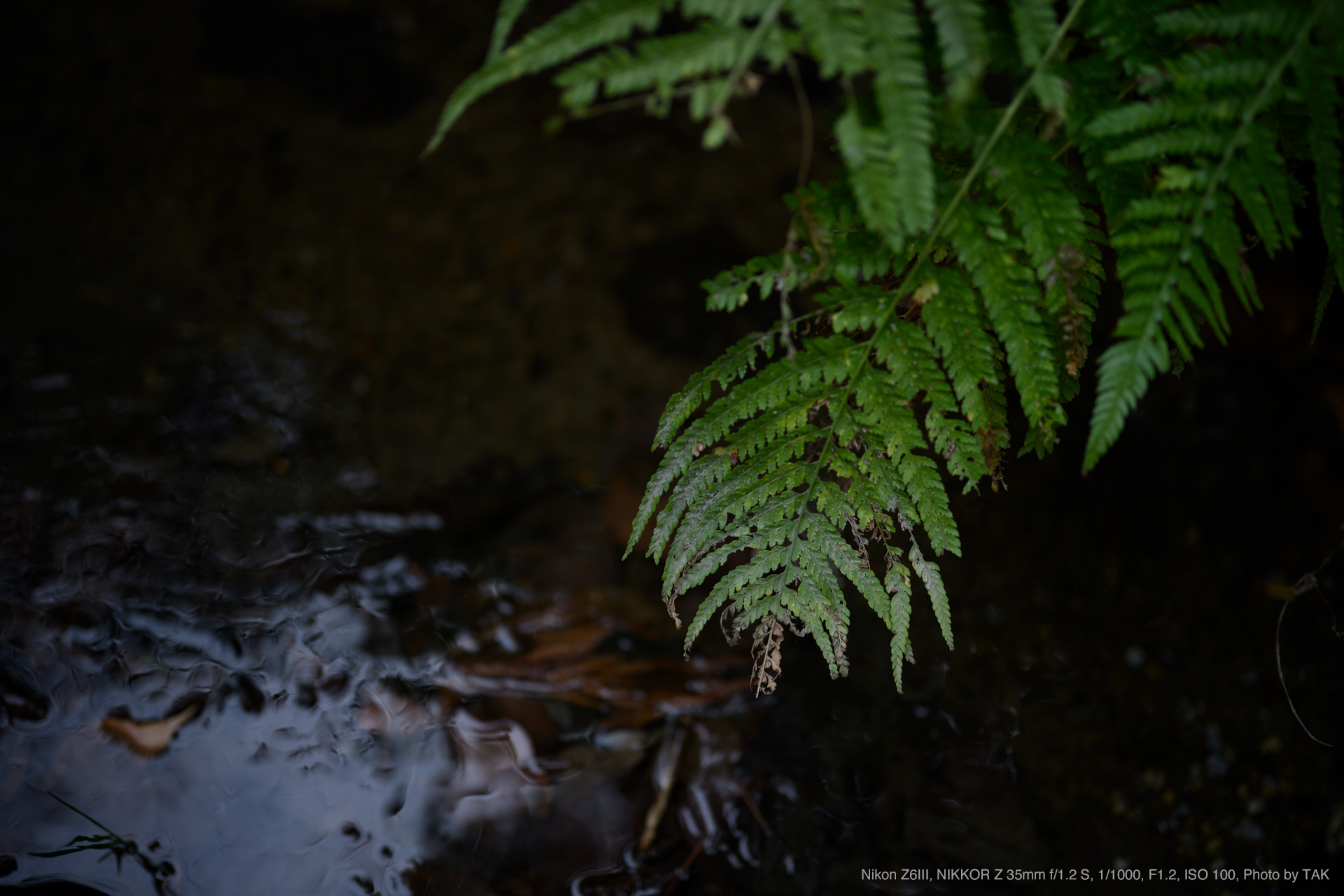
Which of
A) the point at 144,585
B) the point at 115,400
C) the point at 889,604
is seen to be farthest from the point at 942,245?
the point at 115,400

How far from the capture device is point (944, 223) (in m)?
1.20

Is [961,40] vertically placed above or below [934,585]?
above

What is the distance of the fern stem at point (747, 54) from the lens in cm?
92

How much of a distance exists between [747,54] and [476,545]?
253 centimetres

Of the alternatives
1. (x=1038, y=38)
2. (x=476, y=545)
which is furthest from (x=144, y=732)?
(x=1038, y=38)

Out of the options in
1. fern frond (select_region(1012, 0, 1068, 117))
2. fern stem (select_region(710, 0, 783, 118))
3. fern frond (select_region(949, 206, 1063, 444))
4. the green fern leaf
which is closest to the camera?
fern stem (select_region(710, 0, 783, 118))

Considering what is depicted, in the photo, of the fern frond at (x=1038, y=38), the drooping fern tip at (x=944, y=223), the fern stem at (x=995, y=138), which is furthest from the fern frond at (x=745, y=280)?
the fern frond at (x=1038, y=38)

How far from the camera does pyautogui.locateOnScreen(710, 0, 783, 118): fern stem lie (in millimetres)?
919

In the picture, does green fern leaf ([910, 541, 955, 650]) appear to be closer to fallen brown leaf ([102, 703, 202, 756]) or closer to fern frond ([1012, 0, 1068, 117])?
fern frond ([1012, 0, 1068, 117])

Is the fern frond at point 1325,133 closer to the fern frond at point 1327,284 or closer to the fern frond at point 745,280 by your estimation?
the fern frond at point 1327,284

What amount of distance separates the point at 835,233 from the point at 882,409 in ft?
1.16

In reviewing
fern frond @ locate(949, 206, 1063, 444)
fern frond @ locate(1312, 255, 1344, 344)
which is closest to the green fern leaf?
fern frond @ locate(949, 206, 1063, 444)

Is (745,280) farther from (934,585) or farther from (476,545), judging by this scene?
(476,545)

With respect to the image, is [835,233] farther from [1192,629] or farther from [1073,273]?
[1192,629]
